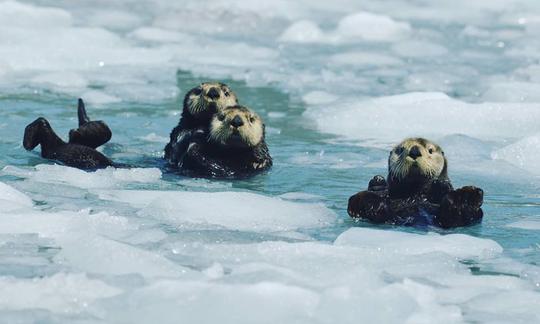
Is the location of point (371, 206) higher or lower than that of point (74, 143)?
lower

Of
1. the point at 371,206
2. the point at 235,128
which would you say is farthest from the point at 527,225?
the point at 235,128

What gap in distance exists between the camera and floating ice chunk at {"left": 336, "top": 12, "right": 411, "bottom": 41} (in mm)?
14344

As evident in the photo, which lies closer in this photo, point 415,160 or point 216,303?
point 216,303

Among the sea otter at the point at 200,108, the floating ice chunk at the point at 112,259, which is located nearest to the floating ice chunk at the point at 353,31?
the sea otter at the point at 200,108

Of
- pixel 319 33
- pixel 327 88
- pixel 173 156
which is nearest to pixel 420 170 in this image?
pixel 173 156

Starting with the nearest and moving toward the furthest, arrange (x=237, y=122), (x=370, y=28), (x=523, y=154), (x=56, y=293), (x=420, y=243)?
1. (x=56, y=293)
2. (x=420, y=243)
3. (x=237, y=122)
4. (x=523, y=154)
5. (x=370, y=28)

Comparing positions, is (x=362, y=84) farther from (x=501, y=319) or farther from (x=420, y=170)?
(x=501, y=319)

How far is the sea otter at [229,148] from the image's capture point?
6852 millimetres

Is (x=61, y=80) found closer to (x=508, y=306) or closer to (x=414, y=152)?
(x=414, y=152)

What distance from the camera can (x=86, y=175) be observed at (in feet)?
21.2

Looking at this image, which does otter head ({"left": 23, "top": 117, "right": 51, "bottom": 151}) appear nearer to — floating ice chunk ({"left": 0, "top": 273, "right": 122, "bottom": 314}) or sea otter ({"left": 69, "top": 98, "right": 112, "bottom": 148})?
sea otter ({"left": 69, "top": 98, "right": 112, "bottom": 148})

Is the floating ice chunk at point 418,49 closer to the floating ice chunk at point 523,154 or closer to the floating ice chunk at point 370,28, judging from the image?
the floating ice chunk at point 370,28

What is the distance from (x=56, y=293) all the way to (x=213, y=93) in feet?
→ 10.8

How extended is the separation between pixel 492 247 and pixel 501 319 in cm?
98
